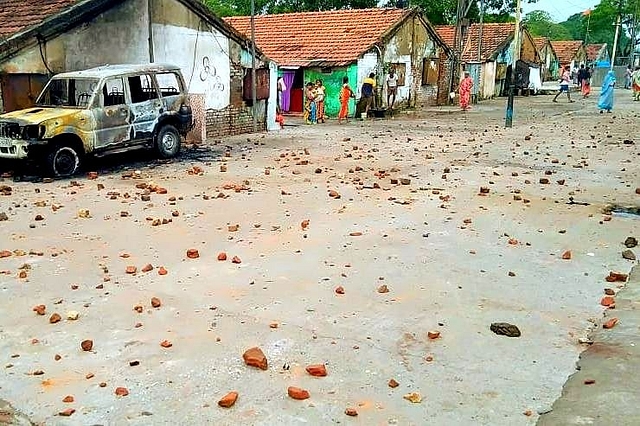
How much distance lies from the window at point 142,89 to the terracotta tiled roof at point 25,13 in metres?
2.73

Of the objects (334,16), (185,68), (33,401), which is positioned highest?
(334,16)

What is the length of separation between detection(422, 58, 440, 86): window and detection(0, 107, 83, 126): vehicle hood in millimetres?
22233

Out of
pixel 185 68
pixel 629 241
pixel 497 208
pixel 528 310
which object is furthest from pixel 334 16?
pixel 528 310

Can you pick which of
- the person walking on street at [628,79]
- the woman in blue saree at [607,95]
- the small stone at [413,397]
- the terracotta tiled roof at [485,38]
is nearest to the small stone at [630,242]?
the small stone at [413,397]

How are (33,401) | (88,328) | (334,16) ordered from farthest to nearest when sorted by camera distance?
(334,16) < (88,328) < (33,401)

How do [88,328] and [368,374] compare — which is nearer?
[368,374]

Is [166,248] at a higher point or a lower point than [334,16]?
lower

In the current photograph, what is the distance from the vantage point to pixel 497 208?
9438 millimetres

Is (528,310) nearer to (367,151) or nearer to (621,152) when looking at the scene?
(367,151)

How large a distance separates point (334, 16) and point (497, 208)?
21.8m

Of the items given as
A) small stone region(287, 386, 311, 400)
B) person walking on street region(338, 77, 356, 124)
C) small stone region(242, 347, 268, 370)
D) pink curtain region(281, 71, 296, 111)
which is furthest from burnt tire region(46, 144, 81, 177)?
pink curtain region(281, 71, 296, 111)

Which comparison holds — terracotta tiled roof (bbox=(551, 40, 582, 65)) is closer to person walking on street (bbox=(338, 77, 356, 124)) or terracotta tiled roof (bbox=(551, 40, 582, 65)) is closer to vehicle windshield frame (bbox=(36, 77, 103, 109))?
person walking on street (bbox=(338, 77, 356, 124))

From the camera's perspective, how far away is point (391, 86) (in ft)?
91.3

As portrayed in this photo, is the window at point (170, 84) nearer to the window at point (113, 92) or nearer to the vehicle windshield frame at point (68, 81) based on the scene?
the window at point (113, 92)
